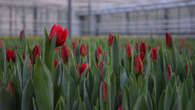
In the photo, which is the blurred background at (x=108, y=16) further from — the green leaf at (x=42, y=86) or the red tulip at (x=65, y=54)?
the green leaf at (x=42, y=86)

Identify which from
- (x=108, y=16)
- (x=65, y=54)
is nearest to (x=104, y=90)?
(x=65, y=54)

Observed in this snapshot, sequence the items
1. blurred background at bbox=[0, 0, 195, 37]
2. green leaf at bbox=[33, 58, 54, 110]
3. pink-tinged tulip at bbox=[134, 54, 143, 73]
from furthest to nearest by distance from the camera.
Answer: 1. blurred background at bbox=[0, 0, 195, 37]
2. pink-tinged tulip at bbox=[134, 54, 143, 73]
3. green leaf at bbox=[33, 58, 54, 110]

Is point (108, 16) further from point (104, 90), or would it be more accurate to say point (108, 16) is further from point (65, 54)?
point (104, 90)

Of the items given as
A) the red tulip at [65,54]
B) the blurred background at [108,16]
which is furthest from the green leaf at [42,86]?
the blurred background at [108,16]

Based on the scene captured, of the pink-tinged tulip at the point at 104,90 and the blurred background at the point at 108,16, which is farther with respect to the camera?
the blurred background at the point at 108,16

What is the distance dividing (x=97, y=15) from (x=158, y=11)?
16.7ft

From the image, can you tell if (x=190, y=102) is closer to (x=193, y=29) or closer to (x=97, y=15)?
(x=193, y=29)

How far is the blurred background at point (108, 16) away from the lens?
42.9ft

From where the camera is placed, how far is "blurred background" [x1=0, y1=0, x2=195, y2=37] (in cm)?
1308

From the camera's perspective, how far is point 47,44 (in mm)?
384

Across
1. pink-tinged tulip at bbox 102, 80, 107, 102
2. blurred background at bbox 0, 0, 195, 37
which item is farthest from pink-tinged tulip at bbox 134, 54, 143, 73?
blurred background at bbox 0, 0, 195, 37

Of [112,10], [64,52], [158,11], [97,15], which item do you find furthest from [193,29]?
[64,52]

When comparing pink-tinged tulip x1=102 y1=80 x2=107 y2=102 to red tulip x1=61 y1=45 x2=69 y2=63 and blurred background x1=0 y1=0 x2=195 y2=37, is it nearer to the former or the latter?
red tulip x1=61 y1=45 x2=69 y2=63

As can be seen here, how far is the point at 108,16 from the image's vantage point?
17.1m
